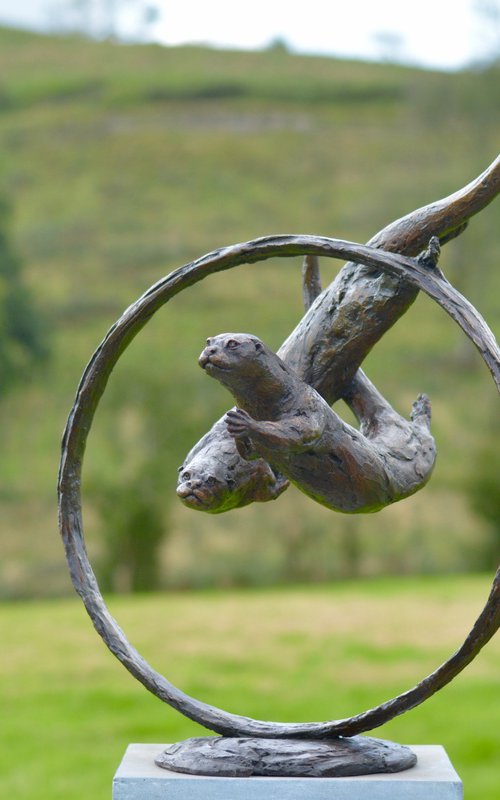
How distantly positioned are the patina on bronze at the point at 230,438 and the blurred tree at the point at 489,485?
46.9ft

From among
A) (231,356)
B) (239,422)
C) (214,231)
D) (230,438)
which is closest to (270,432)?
(239,422)

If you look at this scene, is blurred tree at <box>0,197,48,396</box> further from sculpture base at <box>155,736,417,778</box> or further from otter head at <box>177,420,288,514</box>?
sculpture base at <box>155,736,417,778</box>

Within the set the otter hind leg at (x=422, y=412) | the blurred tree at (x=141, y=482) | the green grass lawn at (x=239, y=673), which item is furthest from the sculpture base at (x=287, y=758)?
the blurred tree at (x=141, y=482)

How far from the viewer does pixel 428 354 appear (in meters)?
28.9

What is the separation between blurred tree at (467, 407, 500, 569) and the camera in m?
17.9

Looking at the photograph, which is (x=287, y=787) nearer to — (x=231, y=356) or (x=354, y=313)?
(x=231, y=356)

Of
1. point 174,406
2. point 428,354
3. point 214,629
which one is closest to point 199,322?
point 428,354

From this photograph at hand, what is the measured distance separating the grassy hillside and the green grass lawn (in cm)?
325

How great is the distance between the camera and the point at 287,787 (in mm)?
3645

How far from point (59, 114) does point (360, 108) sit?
11.3 metres

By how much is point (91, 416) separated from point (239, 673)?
752cm

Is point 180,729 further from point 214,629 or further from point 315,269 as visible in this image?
point 315,269

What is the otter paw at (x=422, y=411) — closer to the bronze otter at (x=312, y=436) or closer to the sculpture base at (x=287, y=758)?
the bronze otter at (x=312, y=436)

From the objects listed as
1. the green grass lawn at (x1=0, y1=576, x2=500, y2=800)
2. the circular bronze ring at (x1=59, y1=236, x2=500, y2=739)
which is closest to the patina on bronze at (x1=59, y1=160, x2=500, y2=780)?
the circular bronze ring at (x1=59, y1=236, x2=500, y2=739)
